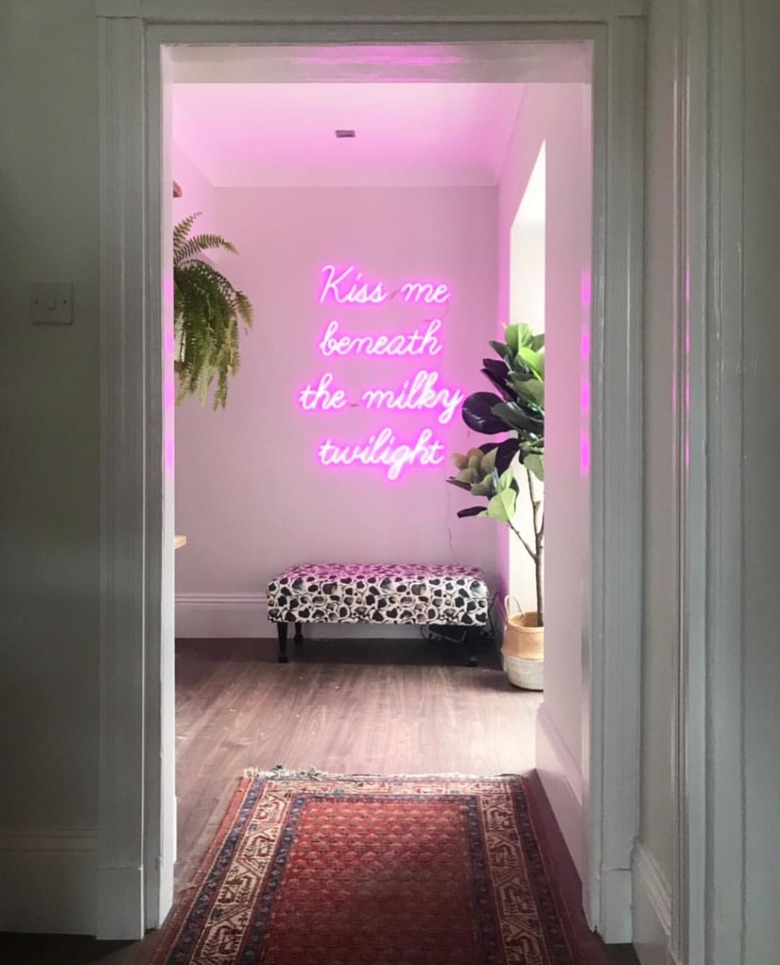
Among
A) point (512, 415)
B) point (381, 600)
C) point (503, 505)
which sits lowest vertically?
point (381, 600)

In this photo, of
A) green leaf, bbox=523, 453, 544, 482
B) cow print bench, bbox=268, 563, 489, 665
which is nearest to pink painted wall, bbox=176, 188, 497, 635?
cow print bench, bbox=268, 563, 489, 665

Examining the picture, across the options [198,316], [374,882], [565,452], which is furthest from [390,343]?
[374,882]

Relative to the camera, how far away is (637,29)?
1762 millimetres

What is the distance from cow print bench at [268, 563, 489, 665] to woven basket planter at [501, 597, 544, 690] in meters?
0.47

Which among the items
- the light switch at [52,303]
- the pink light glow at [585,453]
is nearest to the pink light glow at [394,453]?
the pink light glow at [585,453]

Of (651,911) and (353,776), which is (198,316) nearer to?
(353,776)

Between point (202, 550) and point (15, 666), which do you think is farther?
point (202, 550)

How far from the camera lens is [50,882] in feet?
5.95

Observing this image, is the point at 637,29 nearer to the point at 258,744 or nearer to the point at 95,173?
the point at 95,173

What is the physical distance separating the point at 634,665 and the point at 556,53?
1.41 metres

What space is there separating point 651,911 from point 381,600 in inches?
111

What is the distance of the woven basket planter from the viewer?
3748mm

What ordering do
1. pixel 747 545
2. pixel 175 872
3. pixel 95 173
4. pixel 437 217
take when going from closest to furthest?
pixel 747 545, pixel 95 173, pixel 175 872, pixel 437 217

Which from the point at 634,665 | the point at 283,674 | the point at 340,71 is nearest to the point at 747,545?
the point at 634,665
